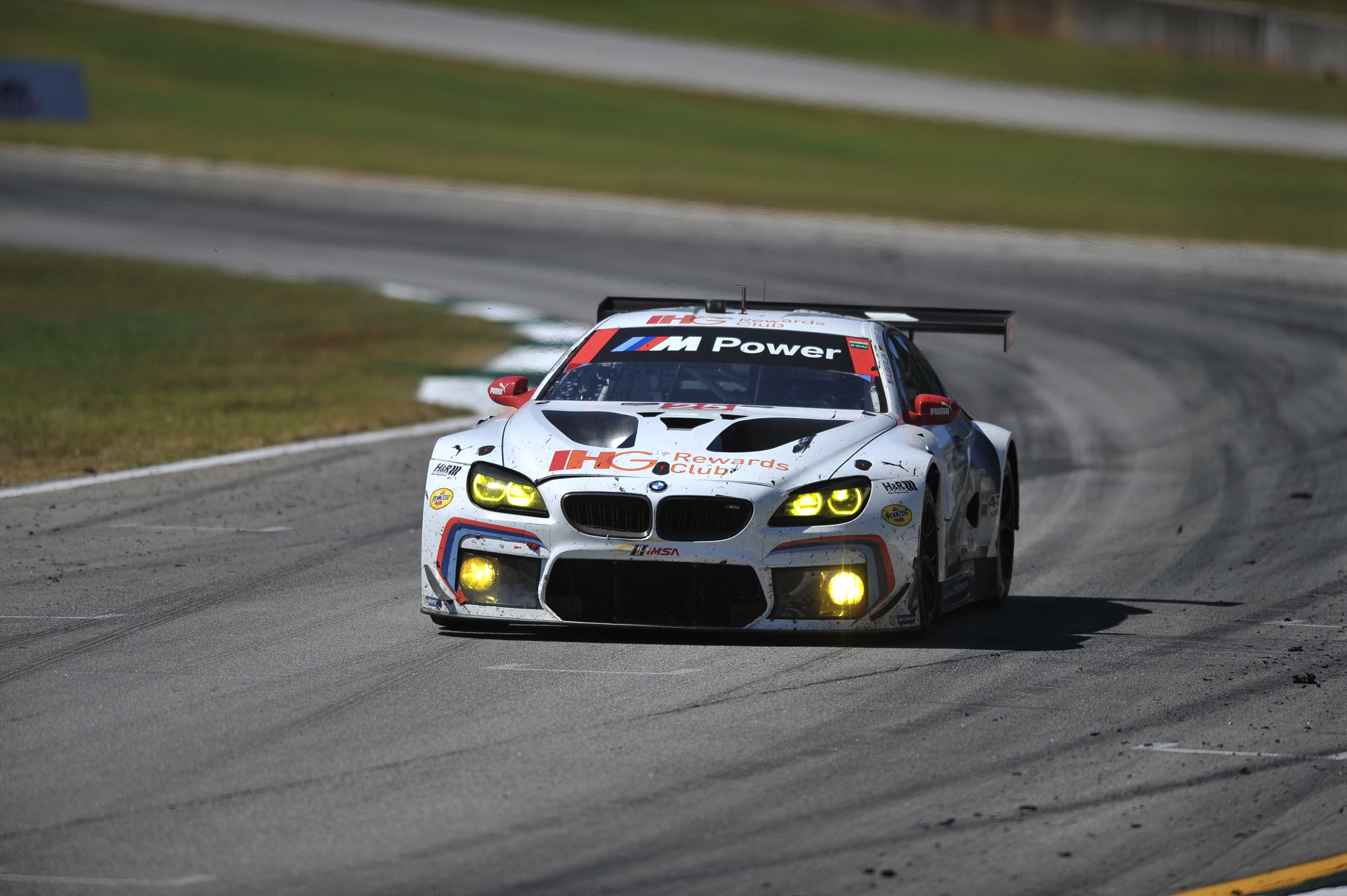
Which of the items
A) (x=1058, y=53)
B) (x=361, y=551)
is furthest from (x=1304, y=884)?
(x=1058, y=53)

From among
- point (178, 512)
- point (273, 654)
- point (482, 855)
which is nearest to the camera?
point (482, 855)

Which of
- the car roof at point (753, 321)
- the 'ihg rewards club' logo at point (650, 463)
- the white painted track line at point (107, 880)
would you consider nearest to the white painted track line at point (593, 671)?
the 'ihg rewards club' logo at point (650, 463)

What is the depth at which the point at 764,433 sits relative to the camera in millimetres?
7715

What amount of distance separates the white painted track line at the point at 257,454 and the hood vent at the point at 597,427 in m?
4.52

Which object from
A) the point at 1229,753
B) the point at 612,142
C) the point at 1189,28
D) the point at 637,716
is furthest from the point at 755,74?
the point at 1229,753

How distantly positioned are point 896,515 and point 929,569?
0.41m

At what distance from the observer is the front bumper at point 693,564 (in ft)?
23.9

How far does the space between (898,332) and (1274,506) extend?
146 inches

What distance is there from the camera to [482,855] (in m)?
4.89

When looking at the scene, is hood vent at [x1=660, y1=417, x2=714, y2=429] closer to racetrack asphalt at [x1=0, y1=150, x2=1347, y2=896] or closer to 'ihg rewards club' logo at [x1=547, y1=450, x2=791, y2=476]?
'ihg rewards club' logo at [x1=547, y1=450, x2=791, y2=476]

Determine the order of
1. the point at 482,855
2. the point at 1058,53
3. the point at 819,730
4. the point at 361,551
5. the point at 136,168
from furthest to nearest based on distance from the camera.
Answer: the point at 1058,53 → the point at 136,168 → the point at 361,551 → the point at 819,730 → the point at 482,855

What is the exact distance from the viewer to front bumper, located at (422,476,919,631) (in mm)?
7293

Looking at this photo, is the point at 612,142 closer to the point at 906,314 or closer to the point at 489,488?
the point at 906,314

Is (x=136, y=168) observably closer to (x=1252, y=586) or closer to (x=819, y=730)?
(x=1252, y=586)
